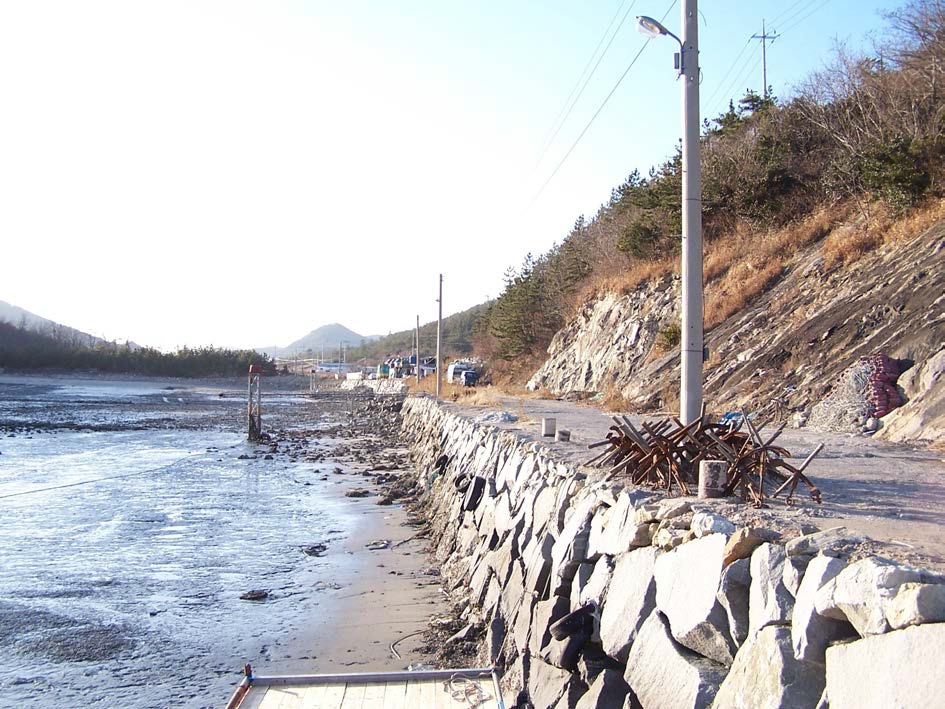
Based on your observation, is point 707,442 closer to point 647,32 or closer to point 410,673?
point 410,673

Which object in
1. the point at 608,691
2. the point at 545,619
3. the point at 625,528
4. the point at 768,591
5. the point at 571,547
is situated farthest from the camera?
the point at 571,547

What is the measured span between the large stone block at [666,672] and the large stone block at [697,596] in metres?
→ 0.06

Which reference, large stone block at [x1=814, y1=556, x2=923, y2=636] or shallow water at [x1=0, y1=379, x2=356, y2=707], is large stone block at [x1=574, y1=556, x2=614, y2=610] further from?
shallow water at [x1=0, y1=379, x2=356, y2=707]

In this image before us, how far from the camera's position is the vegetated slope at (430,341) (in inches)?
4724

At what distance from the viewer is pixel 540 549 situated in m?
7.46

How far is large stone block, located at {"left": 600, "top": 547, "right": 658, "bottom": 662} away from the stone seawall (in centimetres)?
1

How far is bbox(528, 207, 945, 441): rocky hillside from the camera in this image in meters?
11.9

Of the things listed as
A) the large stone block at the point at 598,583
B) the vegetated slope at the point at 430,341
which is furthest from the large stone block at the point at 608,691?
the vegetated slope at the point at 430,341

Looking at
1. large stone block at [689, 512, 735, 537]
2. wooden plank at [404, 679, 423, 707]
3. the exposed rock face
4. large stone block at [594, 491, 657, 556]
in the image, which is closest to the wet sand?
wooden plank at [404, 679, 423, 707]

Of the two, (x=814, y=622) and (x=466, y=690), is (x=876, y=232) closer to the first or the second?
(x=466, y=690)

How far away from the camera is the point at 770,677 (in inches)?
139

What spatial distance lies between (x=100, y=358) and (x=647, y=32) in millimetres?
97338

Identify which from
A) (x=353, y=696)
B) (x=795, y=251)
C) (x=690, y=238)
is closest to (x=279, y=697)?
(x=353, y=696)

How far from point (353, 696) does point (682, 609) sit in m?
3.23
